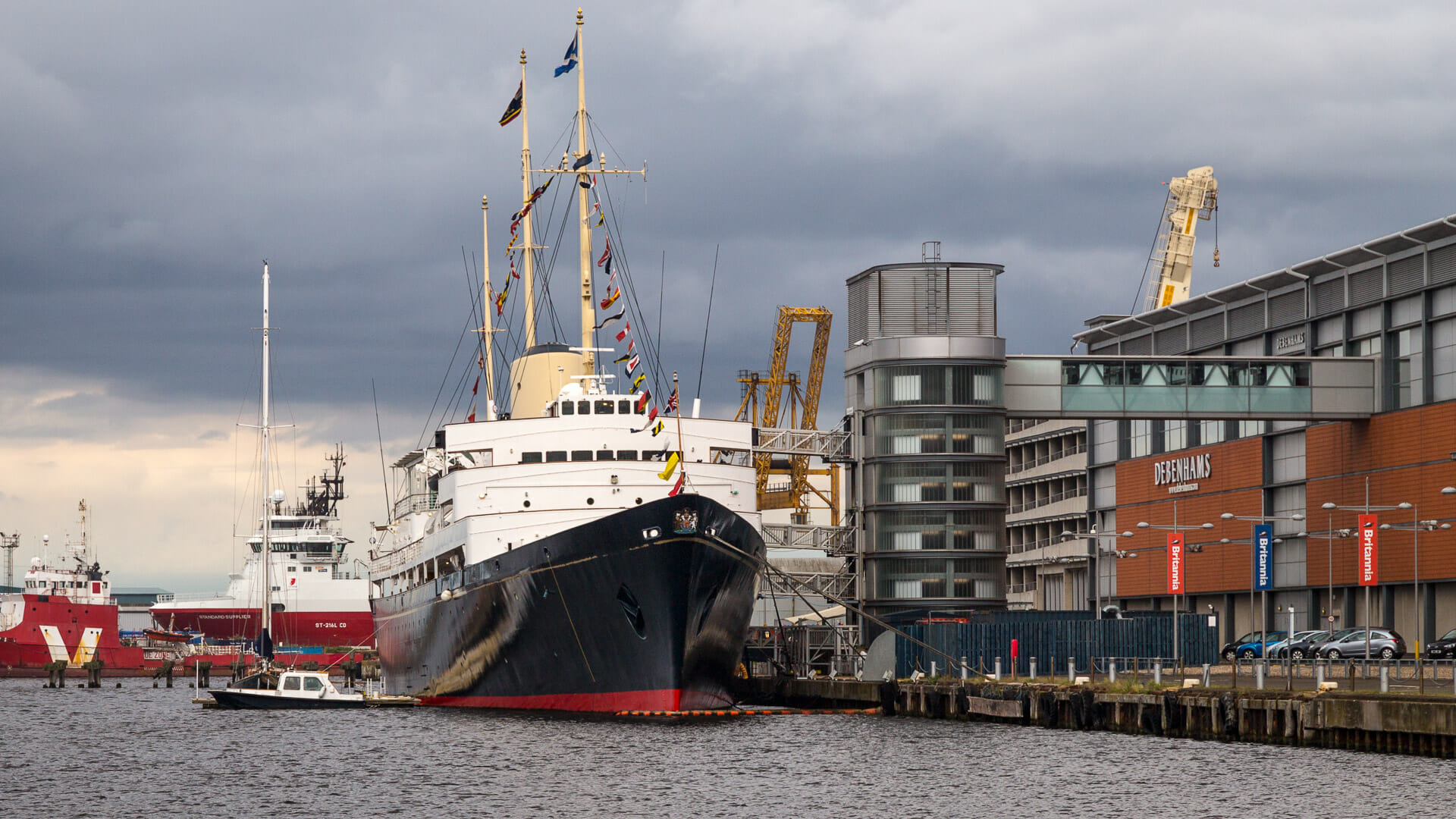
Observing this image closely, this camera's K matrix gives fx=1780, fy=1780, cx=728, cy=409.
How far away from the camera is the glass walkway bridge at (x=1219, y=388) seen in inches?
3243

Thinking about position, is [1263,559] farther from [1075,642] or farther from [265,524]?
[265,524]

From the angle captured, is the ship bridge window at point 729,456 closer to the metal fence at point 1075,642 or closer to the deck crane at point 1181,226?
the metal fence at point 1075,642

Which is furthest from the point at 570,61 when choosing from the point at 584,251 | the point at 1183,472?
the point at 1183,472

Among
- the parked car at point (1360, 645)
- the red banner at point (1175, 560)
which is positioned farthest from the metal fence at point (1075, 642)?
the parked car at point (1360, 645)

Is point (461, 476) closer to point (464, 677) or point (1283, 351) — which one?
point (464, 677)

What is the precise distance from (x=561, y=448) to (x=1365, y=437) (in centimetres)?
4072

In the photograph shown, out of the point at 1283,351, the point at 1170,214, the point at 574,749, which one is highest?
the point at 1170,214

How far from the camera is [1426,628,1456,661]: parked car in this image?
67.4m

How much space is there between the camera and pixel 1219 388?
83688mm

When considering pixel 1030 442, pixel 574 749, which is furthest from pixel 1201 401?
pixel 1030 442

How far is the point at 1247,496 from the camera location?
9112 centimetres

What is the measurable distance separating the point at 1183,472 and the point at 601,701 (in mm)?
47990

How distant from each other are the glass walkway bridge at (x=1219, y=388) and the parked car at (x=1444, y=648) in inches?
600

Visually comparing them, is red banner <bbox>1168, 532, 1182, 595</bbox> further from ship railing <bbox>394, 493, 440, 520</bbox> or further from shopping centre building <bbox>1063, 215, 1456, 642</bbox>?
ship railing <bbox>394, 493, 440, 520</bbox>
